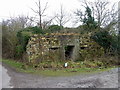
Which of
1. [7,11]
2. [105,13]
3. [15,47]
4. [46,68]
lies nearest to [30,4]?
[15,47]

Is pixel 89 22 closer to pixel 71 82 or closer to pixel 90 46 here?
pixel 90 46

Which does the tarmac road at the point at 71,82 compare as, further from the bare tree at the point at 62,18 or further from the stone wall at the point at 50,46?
the bare tree at the point at 62,18

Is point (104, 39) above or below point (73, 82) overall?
above

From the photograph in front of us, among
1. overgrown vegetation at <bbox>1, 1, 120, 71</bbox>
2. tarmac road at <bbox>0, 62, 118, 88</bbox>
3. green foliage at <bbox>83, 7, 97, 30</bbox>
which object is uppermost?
green foliage at <bbox>83, 7, 97, 30</bbox>

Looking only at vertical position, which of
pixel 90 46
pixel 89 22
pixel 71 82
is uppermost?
pixel 89 22

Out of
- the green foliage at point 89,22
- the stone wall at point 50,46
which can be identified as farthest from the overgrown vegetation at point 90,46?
the stone wall at point 50,46

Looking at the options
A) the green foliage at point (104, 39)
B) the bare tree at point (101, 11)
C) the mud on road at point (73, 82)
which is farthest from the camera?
the bare tree at point (101, 11)

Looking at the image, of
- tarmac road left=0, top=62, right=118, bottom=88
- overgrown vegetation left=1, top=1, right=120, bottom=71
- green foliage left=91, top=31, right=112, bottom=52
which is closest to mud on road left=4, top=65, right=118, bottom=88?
tarmac road left=0, top=62, right=118, bottom=88

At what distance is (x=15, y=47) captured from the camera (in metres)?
18.4

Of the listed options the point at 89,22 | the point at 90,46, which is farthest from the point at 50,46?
the point at 89,22

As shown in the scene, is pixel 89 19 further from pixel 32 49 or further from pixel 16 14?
pixel 16 14

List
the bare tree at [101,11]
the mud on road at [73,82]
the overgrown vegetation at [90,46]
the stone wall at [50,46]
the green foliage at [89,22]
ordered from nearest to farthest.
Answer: the mud on road at [73,82]
the overgrown vegetation at [90,46]
the stone wall at [50,46]
the green foliage at [89,22]
the bare tree at [101,11]

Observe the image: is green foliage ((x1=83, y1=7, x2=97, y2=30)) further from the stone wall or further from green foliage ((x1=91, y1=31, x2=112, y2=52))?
the stone wall

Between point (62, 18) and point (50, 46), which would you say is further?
point (62, 18)
